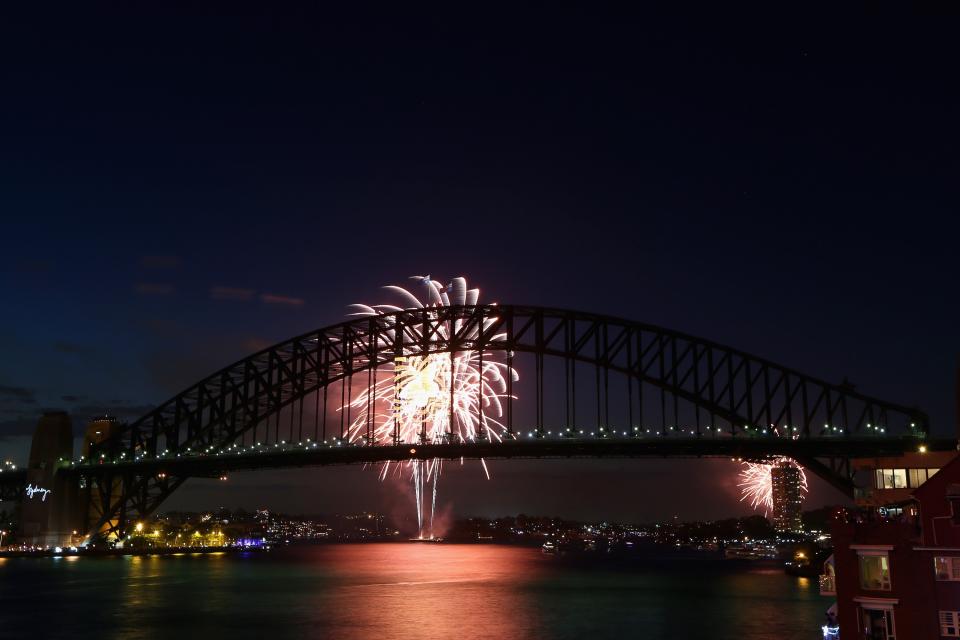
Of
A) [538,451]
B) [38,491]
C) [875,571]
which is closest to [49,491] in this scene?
[38,491]

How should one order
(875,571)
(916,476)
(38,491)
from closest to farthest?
(875,571) < (916,476) < (38,491)

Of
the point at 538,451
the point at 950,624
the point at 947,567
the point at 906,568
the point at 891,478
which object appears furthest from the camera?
the point at 538,451

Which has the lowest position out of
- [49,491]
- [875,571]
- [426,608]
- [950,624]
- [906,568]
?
[426,608]

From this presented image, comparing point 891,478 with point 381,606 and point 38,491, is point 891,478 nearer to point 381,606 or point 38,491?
point 381,606

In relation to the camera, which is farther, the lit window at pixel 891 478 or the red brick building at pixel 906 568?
the lit window at pixel 891 478

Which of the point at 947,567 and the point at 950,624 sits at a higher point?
the point at 947,567

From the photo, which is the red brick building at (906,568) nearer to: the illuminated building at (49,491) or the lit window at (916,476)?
the lit window at (916,476)

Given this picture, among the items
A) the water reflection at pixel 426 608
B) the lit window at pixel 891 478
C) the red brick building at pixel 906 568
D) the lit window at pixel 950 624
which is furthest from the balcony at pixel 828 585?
the lit window at pixel 891 478
